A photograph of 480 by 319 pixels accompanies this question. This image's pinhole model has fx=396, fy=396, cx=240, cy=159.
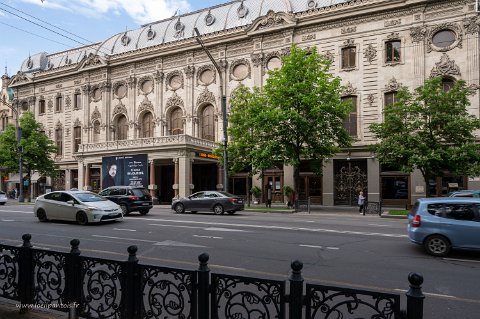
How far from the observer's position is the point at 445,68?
95.0ft

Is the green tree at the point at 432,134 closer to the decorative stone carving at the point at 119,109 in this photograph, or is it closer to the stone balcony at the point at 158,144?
the stone balcony at the point at 158,144

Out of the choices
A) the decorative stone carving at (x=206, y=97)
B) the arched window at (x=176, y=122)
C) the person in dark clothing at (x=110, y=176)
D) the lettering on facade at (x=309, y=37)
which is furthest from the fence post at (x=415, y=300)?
the arched window at (x=176, y=122)

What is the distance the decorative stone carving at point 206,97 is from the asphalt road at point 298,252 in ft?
76.4

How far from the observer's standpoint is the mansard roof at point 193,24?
37406 millimetres

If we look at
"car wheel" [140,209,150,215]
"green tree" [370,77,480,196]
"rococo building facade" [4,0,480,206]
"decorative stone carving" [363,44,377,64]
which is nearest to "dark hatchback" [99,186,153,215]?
"car wheel" [140,209,150,215]

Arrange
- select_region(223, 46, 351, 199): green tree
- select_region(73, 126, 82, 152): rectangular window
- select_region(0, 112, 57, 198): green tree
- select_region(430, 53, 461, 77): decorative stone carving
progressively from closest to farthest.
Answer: select_region(223, 46, 351, 199): green tree < select_region(430, 53, 461, 77): decorative stone carving < select_region(0, 112, 57, 198): green tree < select_region(73, 126, 82, 152): rectangular window

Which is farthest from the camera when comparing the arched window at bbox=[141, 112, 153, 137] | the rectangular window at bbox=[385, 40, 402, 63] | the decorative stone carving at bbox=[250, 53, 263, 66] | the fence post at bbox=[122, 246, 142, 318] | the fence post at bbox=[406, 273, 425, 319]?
the arched window at bbox=[141, 112, 153, 137]

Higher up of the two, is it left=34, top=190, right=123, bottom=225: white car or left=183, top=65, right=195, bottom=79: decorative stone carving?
left=183, top=65, right=195, bottom=79: decorative stone carving

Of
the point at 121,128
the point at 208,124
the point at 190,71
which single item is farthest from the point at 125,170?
the point at 190,71

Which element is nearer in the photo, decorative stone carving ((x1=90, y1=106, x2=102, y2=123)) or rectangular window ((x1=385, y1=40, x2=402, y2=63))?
rectangular window ((x1=385, y1=40, x2=402, y2=63))

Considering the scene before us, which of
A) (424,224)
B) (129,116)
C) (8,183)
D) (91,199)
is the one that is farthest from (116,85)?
(424,224)

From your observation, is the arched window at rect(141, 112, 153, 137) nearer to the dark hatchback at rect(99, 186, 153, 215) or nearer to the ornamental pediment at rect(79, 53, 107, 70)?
the ornamental pediment at rect(79, 53, 107, 70)

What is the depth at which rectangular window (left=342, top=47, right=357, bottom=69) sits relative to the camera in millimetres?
32500

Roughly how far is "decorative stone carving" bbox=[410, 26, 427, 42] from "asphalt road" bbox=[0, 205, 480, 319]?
1980 cm
